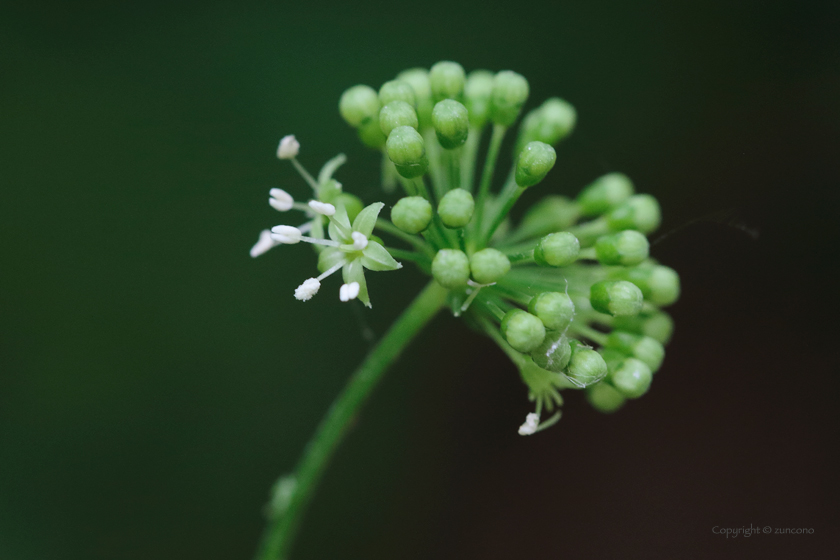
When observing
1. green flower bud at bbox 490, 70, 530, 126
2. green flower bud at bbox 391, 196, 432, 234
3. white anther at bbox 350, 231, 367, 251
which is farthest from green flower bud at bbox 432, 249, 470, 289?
green flower bud at bbox 490, 70, 530, 126

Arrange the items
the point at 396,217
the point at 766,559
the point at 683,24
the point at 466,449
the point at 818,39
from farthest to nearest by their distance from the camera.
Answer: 1. the point at 466,449
2. the point at 683,24
3. the point at 818,39
4. the point at 766,559
5. the point at 396,217

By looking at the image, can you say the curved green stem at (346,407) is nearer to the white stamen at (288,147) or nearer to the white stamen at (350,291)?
the white stamen at (350,291)

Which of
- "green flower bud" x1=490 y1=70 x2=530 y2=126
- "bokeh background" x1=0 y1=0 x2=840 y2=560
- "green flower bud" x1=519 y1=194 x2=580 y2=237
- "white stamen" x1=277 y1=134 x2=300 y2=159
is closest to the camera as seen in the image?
"white stamen" x1=277 y1=134 x2=300 y2=159

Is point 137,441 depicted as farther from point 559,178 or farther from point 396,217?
point 559,178

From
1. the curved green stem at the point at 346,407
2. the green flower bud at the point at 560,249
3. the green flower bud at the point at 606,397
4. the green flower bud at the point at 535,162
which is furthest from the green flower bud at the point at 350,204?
the green flower bud at the point at 606,397

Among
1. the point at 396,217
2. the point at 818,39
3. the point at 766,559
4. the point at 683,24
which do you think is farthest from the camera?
the point at 683,24

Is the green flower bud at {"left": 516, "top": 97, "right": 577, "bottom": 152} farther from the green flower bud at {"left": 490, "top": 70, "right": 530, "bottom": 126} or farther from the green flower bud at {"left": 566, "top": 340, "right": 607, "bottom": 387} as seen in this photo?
the green flower bud at {"left": 566, "top": 340, "right": 607, "bottom": 387}

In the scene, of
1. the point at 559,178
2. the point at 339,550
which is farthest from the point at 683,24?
the point at 339,550
